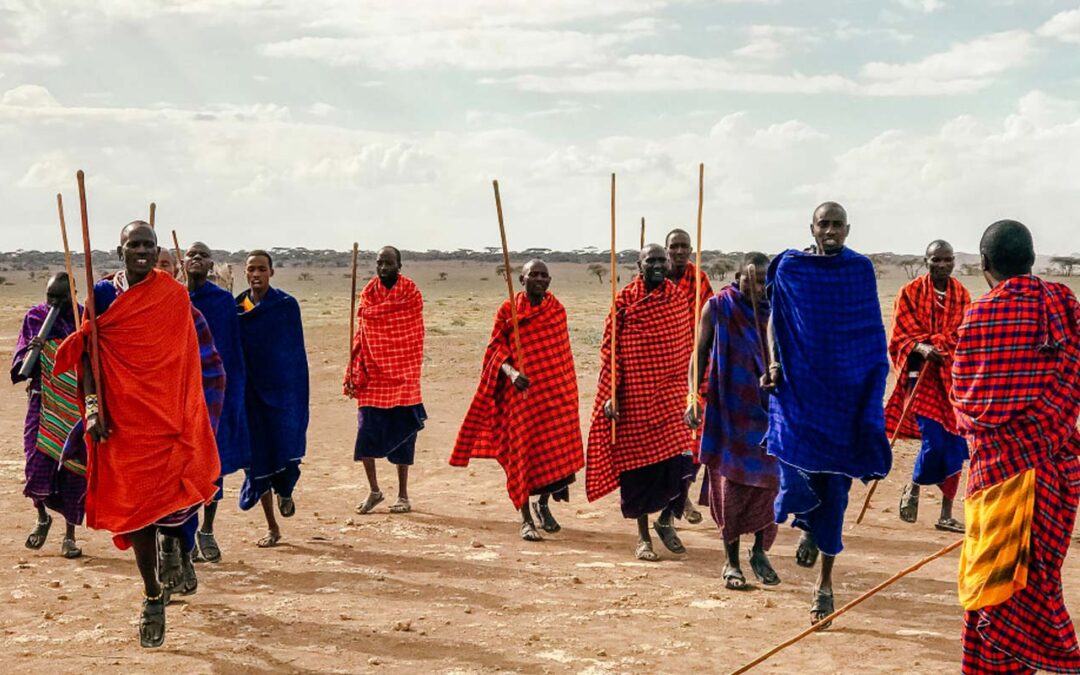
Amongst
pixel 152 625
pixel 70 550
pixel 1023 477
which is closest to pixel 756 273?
pixel 1023 477

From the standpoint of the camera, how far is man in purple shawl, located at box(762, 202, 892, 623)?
7152 mm

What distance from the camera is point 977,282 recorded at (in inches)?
2363

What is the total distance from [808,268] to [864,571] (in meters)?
2.37

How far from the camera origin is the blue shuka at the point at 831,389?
7148 mm

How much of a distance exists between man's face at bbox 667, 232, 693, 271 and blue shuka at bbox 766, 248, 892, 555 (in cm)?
206

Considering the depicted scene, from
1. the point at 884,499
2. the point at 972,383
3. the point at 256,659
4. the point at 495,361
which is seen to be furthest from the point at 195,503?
the point at 884,499

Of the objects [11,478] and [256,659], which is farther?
[11,478]

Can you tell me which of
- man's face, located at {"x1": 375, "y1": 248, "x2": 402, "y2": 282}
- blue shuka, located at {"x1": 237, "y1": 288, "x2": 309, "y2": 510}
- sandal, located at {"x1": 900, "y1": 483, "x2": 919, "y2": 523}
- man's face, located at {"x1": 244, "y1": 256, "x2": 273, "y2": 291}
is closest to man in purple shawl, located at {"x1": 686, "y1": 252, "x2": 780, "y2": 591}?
sandal, located at {"x1": 900, "y1": 483, "x2": 919, "y2": 523}

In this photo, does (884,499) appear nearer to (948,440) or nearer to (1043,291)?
(948,440)

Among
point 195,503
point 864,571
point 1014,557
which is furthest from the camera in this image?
point 864,571

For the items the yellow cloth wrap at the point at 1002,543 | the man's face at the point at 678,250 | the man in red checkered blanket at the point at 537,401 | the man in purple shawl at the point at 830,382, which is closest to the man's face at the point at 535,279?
the man in red checkered blanket at the point at 537,401

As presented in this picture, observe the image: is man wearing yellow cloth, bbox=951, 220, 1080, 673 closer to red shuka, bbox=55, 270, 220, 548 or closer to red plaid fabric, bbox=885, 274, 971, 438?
red shuka, bbox=55, 270, 220, 548

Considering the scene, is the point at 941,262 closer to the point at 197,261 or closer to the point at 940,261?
the point at 940,261

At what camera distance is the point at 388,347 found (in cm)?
1076
